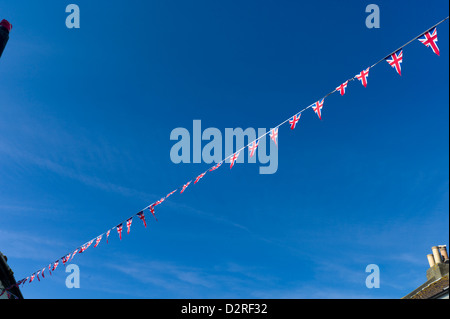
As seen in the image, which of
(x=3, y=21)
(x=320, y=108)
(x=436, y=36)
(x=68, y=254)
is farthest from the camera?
(x=3, y=21)

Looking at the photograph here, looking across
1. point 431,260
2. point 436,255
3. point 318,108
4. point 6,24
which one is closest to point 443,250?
point 436,255

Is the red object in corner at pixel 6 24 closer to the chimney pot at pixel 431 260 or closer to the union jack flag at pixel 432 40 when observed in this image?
the union jack flag at pixel 432 40

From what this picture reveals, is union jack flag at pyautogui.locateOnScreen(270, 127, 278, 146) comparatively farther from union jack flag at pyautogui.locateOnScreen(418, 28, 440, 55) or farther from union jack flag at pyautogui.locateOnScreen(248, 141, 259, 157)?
union jack flag at pyautogui.locateOnScreen(418, 28, 440, 55)

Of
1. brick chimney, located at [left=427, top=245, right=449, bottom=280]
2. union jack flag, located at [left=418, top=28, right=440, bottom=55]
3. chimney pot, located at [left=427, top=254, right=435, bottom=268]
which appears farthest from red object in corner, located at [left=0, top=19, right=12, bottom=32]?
chimney pot, located at [left=427, top=254, right=435, bottom=268]

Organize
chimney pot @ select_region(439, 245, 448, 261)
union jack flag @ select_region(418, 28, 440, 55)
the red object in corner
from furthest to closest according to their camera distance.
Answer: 1. chimney pot @ select_region(439, 245, 448, 261)
2. the red object in corner
3. union jack flag @ select_region(418, 28, 440, 55)

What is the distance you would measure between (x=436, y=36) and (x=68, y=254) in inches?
658

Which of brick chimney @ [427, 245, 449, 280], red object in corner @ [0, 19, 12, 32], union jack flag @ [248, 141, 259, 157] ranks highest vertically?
red object in corner @ [0, 19, 12, 32]

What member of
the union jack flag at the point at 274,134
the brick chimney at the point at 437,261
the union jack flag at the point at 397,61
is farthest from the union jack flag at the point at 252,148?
the brick chimney at the point at 437,261
